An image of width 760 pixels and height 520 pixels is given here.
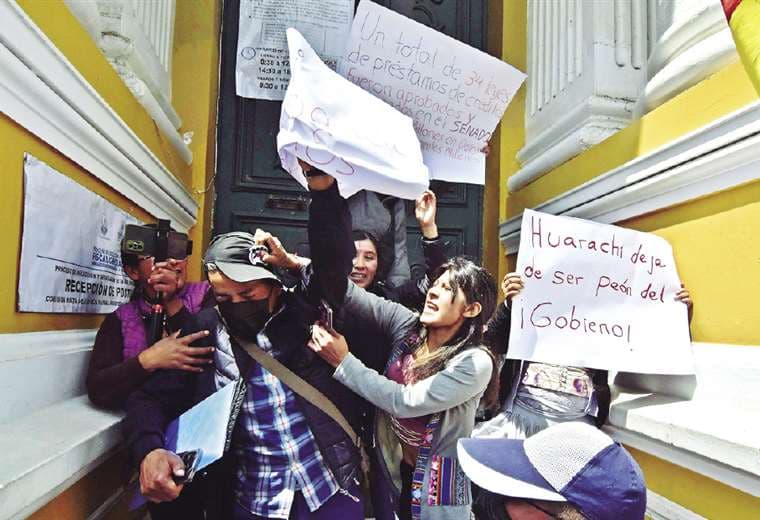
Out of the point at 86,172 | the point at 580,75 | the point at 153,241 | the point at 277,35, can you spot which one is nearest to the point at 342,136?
the point at 153,241

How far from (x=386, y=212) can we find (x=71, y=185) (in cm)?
144

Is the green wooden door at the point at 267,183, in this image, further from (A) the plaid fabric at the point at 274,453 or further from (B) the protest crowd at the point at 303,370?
(A) the plaid fabric at the point at 274,453

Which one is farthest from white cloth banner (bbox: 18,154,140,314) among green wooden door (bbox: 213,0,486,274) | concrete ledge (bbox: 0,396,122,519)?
green wooden door (bbox: 213,0,486,274)

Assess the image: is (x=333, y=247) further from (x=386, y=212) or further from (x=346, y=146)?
(x=386, y=212)

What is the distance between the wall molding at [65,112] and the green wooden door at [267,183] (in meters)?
1.09

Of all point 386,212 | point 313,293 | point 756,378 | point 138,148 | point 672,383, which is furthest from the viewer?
point 386,212

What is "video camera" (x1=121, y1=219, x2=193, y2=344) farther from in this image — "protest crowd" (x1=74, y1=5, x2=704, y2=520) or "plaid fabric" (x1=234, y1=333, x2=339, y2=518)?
"plaid fabric" (x1=234, y1=333, x2=339, y2=518)

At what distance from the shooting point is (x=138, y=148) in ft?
9.05

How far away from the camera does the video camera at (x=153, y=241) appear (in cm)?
218

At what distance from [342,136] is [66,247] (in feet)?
3.26

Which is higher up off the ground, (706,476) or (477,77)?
(477,77)

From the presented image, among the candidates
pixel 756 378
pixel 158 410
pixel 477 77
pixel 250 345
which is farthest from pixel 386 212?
pixel 756 378

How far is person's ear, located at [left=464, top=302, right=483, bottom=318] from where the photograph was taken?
7.42ft

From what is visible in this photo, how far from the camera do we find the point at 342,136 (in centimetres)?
200
